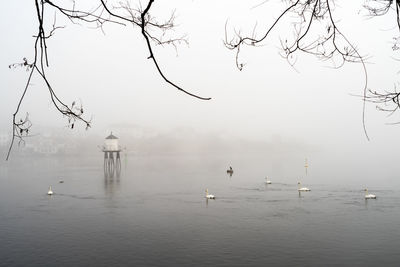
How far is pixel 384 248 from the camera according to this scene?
3434 cm

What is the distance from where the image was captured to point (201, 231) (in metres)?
40.9

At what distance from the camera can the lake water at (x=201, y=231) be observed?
106ft

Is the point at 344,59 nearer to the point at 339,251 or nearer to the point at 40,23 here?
the point at 40,23

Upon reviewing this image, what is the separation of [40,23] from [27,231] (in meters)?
44.3

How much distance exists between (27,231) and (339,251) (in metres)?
34.3

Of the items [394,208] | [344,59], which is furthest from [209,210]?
[344,59]

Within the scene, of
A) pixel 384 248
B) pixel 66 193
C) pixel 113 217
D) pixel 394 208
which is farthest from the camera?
pixel 66 193

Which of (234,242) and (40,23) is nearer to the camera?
(40,23)

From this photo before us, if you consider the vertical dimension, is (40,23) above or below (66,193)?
above

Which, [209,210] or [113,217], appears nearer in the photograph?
[113,217]

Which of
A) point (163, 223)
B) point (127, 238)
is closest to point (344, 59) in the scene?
point (127, 238)

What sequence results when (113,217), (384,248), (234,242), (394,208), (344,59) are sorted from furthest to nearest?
1. (394,208)
2. (113,217)
3. (234,242)
4. (384,248)
5. (344,59)

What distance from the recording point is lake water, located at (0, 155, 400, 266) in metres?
32.2

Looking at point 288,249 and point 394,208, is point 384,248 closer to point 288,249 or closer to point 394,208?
point 288,249
